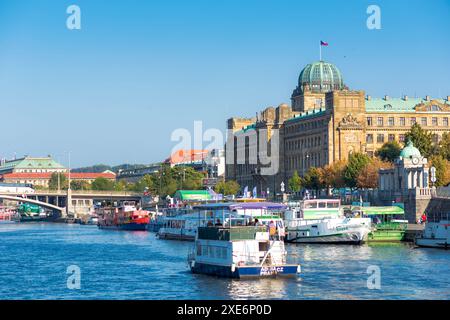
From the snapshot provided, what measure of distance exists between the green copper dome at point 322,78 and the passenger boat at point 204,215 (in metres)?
64.6

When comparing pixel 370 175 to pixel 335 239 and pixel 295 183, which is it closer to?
pixel 295 183

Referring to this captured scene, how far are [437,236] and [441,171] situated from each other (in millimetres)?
38476

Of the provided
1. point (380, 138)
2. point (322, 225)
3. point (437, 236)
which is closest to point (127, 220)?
point (380, 138)

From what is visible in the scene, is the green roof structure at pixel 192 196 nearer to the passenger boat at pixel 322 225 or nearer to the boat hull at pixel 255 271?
the passenger boat at pixel 322 225

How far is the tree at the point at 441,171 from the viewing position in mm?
121700

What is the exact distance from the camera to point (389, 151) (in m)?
143

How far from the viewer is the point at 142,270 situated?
71.1 m

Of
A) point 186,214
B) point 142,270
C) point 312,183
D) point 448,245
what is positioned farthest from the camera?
point 312,183
